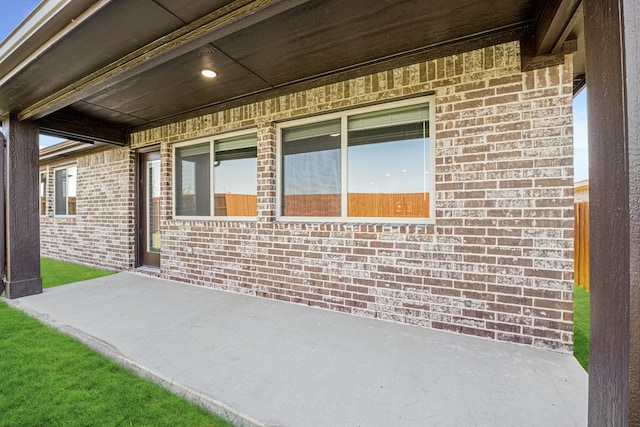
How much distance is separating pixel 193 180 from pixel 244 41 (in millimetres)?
2743

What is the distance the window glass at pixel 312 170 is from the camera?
11.6ft

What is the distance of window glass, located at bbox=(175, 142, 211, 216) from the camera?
4.62 m

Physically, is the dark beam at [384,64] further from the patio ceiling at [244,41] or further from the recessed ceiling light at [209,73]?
the recessed ceiling light at [209,73]

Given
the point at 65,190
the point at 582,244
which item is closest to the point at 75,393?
the point at 582,244

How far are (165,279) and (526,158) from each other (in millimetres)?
5138

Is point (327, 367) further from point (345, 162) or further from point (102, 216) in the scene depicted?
point (102, 216)

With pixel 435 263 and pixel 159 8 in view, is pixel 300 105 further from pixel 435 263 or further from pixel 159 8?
pixel 435 263

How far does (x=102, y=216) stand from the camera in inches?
233

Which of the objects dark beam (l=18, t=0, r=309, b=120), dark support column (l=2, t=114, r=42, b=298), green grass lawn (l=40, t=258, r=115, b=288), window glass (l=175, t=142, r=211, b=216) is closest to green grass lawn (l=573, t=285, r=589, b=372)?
dark beam (l=18, t=0, r=309, b=120)

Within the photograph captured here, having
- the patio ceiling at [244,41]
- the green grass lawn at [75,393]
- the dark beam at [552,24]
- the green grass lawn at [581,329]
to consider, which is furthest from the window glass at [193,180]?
the green grass lawn at [581,329]

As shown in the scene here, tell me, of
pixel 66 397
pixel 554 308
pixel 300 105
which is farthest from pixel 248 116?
pixel 554 308

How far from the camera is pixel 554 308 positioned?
2373mm

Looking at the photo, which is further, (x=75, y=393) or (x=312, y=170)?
(x=312, y=170)

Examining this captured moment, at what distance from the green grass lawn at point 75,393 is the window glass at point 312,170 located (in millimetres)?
2336
